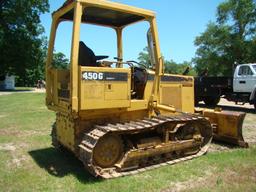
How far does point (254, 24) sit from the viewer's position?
1816 inches

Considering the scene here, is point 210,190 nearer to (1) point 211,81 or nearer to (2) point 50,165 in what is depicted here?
(2) point 50,165

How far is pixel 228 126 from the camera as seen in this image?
8133 millimetres

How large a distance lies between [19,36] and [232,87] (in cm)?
3142

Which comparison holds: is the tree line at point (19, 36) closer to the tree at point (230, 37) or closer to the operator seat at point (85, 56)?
the tree at point (230, 37)

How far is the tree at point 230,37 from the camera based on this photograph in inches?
1764

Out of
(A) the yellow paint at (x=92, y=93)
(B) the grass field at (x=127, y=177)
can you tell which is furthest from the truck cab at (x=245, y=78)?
(A) the yellow paint at (x=92, y=93)

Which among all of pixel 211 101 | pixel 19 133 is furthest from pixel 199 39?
pixel 19 133

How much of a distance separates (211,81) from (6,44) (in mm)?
29780

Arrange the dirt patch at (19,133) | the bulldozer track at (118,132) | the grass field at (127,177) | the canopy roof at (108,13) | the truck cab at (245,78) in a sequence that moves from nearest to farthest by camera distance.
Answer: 1. the grass field at (127,177)
2. the bulldozer track at (118,132)
3. the canopy roof at (108,13)
4. the dirt patch at (19,133)
5. the truck cab at (245,78)

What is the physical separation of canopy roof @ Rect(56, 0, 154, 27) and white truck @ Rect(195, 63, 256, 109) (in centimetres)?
1071

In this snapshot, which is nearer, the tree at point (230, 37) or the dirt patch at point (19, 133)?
the dirt patch at point (19, 133)

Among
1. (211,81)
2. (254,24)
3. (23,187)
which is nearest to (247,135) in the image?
(23,187)

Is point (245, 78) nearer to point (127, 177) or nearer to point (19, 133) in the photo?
point (19, 133)

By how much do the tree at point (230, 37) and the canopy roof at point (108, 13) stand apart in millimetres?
39626
